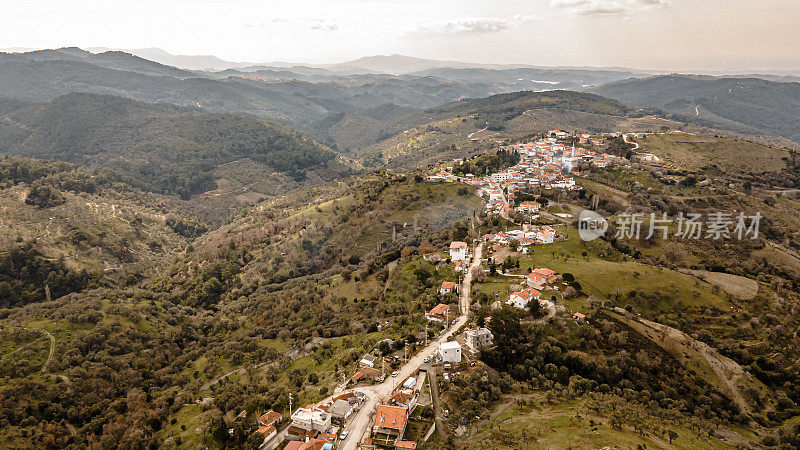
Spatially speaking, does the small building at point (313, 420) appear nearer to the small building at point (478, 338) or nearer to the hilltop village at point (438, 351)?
the hilltop village at point (438, 351)

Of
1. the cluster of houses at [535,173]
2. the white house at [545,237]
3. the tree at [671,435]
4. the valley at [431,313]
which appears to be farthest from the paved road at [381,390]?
the cluster of houses at [535,173]

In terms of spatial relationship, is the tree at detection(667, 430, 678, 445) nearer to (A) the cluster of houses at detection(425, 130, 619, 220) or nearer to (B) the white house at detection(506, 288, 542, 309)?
(B) the white house at detection(506, 288, 542, 309)

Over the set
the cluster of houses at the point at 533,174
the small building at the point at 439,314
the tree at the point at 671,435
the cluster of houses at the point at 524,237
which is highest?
the cluster of houses at the point at 533,174

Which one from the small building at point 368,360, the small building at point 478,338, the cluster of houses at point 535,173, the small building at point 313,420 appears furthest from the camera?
the cluster of houses at point 535,173

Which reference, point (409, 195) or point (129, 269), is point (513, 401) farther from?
point (129, 269)

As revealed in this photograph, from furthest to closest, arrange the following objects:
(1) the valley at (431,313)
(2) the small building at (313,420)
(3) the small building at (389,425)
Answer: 1. (1) the valley at (431,313)
2. (2) the small building at (313,420)
3. (3) the small building at (389,425)

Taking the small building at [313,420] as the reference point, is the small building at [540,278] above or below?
above
